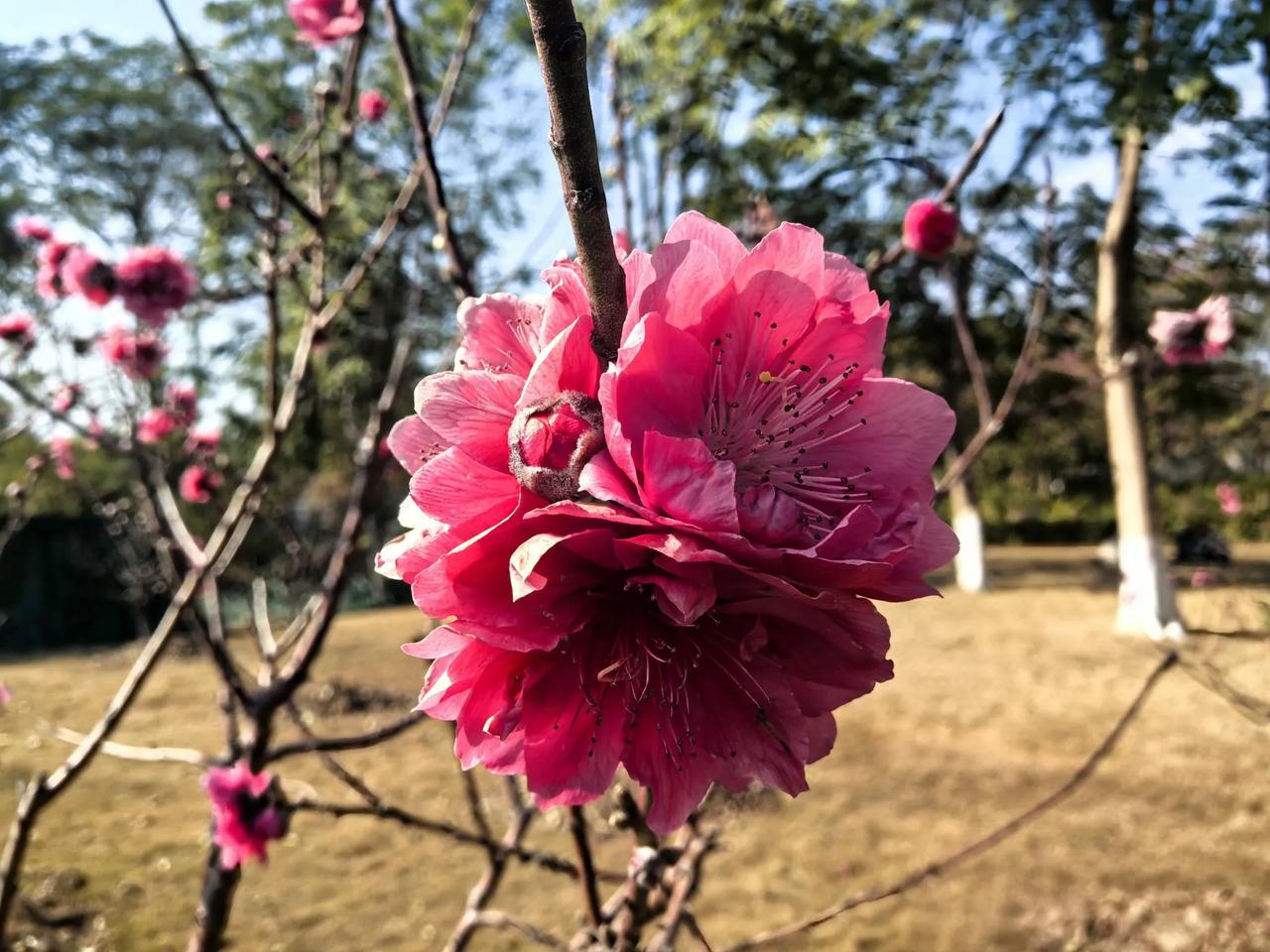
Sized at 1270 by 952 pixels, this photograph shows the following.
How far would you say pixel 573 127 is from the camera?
0.58 metres

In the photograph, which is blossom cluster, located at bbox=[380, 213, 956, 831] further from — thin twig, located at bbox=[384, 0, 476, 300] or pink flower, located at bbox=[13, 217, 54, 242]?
pink flower, located at bbox=[13, 217, 54, 242]

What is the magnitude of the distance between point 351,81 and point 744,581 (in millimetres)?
2101

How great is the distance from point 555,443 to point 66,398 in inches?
172

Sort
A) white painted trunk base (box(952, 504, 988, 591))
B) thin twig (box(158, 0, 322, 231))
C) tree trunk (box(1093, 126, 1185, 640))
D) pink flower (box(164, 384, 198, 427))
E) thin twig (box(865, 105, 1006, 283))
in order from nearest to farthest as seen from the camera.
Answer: thin twig (box(865, 105, 1006, 283)) → thin twig (box(158, 0, 322, 231)) → pink flower (box(164, 384, 198, 427)) → tree trunk (box(1093, 126, 1185, 640)) → white painted trunk base (box(952, 504, 988, 591))

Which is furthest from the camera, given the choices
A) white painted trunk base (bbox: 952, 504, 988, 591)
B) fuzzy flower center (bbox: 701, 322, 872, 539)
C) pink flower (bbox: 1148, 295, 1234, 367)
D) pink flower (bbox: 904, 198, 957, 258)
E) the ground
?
white painted trunk base (bbox: 952, 504, 988, 591)

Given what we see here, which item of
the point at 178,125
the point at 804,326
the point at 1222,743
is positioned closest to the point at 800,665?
the point at 804,326

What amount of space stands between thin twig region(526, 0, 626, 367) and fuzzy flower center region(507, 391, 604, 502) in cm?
10

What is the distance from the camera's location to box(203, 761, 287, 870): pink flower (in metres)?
2.00

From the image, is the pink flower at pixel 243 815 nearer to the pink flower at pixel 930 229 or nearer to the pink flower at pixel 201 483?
the pink flower at pixel 201 483

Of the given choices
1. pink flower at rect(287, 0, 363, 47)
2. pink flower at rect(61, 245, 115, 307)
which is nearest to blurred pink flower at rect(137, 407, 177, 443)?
pink flower at rect(61, 245, 115, 307)

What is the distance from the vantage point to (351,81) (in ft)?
7.39

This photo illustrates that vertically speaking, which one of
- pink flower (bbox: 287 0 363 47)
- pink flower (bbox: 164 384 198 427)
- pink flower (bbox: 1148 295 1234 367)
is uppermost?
pink flower (bbox: 287 0 363 47)

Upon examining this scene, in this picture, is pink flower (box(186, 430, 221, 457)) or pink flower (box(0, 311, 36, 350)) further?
pink flower (box(0, 311, 36, 350))

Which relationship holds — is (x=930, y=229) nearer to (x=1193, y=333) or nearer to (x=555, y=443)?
(x=555, y=443)
